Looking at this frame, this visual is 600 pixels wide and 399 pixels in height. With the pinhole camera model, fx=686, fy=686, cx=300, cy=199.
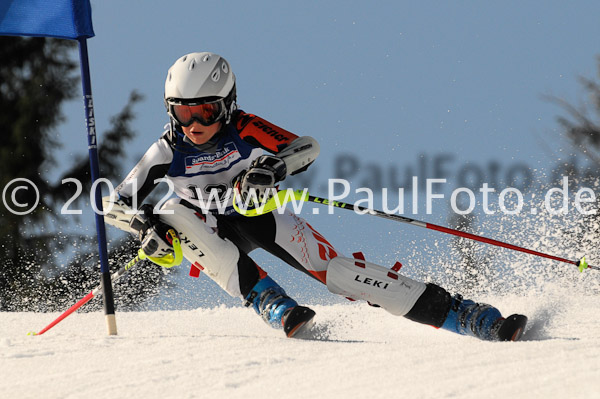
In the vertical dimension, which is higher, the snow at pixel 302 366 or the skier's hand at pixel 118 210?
the skier's hand at pixel 118 210

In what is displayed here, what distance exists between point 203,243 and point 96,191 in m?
1.02

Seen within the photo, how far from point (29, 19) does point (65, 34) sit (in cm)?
47

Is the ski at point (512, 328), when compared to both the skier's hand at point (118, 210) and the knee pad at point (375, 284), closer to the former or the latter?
the knee pad at point (375, 284)

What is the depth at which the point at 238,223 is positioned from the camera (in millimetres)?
4457

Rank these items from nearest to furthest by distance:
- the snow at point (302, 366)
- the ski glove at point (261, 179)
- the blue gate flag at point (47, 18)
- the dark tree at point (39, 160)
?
1. the snow at point (302, 366)
2. the ski glove at point (261, 179)
3. the blue gate flag at point (47, 18)
4. the dark tree at point (39, 160)

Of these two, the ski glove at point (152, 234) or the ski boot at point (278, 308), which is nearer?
A: the ski boot at point (278, 308)

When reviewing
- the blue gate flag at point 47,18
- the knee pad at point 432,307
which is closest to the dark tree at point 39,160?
the blue gate flag at point 47,18

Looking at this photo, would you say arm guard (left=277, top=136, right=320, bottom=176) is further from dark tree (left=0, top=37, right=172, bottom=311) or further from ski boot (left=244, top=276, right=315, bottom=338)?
dark tree (left=0, top=37, right=172, bottom=311)

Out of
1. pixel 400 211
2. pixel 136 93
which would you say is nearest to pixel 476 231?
pixel 400 211

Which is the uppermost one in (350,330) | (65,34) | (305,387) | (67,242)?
(65,34)

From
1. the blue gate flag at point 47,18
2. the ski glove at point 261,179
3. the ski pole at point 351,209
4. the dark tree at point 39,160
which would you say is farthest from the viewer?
the dark tree at point 39,160

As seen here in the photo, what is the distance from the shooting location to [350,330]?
4770 millimetres

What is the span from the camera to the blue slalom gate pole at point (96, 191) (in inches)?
181

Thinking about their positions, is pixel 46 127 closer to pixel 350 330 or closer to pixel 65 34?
pixel 65 34
